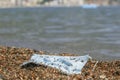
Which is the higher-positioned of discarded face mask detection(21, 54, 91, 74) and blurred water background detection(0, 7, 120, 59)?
discarded face mask detection(21, 54, 91, 74)

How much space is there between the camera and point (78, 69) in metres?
13.5

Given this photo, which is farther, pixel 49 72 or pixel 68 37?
pixel 68 37

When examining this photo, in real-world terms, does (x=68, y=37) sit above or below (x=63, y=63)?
below

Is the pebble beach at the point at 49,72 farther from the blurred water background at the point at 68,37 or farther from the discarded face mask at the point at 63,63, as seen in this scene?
the blurred water background at the point at 68,37

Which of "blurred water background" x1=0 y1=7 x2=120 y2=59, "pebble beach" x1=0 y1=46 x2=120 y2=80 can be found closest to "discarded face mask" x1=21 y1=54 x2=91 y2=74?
"pebble beach" x1=0 y1=46 x2=120 y2=80

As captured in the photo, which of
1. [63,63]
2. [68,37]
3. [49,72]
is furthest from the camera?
[68,37]

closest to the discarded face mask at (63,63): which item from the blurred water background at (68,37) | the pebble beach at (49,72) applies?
the pebble beach at (49,72)

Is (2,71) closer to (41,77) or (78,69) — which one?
(41,77)

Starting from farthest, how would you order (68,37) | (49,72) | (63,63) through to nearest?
1. (68,37)
2. (63,63)
3. (49,72)

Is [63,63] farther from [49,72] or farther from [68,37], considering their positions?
[68,37]

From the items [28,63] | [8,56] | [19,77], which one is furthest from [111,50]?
[19,77]

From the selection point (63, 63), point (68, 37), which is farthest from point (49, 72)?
point (68, 37)

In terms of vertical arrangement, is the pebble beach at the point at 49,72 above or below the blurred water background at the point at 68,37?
above

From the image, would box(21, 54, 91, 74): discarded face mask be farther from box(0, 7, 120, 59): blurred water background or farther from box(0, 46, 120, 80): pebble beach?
box(0, 7, 120, 59): blurred water background
